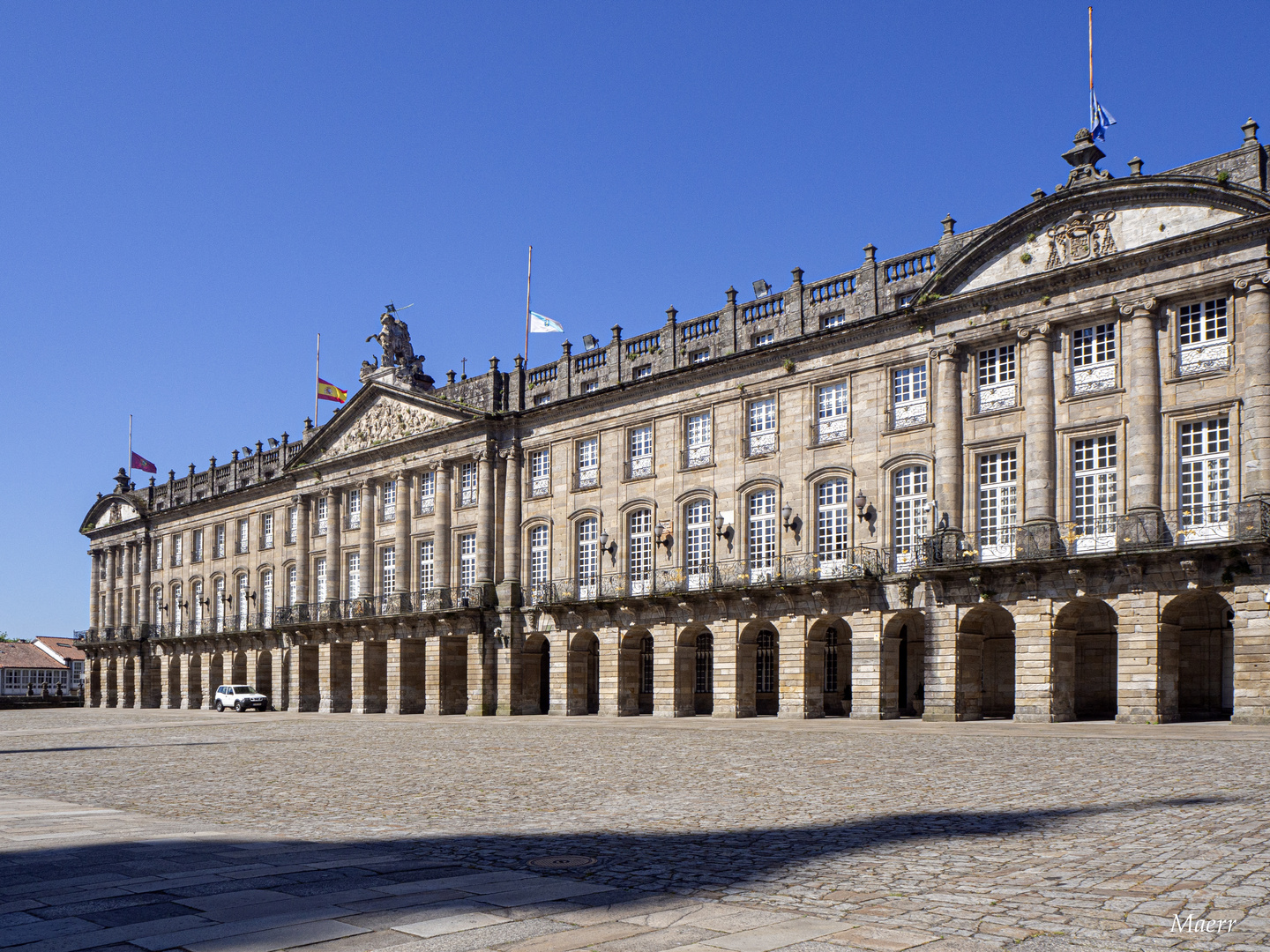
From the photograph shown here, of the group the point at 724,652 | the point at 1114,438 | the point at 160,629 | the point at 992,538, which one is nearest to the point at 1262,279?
the point at 1114,438

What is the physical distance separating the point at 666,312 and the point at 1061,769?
27384 millimetres

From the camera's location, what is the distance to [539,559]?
151 feet

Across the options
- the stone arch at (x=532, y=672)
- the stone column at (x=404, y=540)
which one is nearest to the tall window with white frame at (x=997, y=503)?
the stone arch at (x=532, y=672)

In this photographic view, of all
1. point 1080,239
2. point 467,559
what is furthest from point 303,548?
point 1080,239

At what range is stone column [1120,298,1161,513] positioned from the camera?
1122 inches

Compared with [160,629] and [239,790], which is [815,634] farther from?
Result: [160,629]

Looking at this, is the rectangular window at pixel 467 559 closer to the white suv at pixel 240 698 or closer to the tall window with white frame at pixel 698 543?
the tall window with white frame at pixel 698 543

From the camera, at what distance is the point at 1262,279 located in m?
27.2

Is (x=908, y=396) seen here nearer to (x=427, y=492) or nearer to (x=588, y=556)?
(x=588, y=556)

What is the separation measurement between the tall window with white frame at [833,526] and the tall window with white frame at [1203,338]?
10.1 meters

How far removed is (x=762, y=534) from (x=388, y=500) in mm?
→ 21337

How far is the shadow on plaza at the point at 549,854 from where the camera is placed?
8344mm

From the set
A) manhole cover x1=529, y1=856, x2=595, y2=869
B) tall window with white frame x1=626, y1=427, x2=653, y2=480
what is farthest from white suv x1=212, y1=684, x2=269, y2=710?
manhole cover x1=529, y1=856, x2=595, y2=869

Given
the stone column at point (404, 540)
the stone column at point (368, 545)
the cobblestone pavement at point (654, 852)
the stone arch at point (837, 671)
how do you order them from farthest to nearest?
the stone column at point (368, 545) < the stone column at point (404, 540) < the stone arch at point (837, 671) < the cobblestone pavement at point (654, 852)
